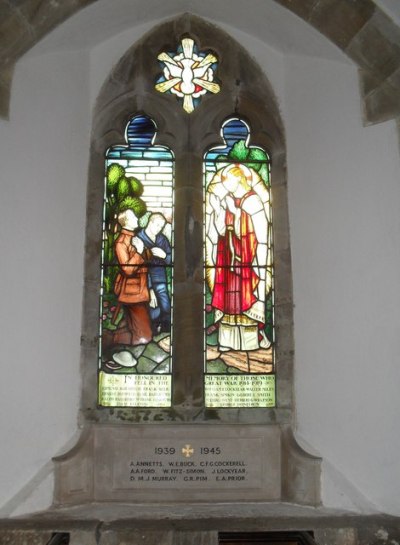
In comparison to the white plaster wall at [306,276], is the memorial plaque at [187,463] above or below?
below

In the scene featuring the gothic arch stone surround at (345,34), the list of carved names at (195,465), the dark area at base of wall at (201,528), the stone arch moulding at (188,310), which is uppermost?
the gothic arch stone surround at (345,34)

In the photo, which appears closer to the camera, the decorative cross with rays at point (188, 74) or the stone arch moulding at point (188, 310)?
the stone arch moulding at point (188, 310)

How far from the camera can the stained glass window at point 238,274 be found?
16.7 ft

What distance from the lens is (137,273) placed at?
5305mm

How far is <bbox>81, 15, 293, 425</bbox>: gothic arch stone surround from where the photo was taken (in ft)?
16.3

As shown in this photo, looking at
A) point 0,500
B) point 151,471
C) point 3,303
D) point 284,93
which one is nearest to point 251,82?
point 284,93

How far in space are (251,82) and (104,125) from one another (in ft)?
3.77

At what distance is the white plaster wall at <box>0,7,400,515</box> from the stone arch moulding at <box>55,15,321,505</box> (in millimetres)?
104

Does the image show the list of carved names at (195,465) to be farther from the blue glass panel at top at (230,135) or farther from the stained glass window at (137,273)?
the blue glass panel at top at (230,135)

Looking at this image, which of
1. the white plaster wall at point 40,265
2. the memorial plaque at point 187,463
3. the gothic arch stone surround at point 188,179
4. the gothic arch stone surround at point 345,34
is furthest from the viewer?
the gothic arch stone surround at point 188,179

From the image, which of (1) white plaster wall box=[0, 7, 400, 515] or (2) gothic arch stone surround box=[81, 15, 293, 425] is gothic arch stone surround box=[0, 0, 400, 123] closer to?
(1) white plaster wall box=[0, 7, 400, 515]

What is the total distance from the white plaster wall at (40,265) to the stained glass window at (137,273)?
228mm

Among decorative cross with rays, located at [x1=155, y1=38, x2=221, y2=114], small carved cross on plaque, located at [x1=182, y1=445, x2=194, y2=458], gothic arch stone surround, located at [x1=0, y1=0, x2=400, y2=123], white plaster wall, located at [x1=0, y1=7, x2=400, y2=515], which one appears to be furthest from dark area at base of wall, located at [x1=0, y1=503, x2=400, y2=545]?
decorative cross with rays, located at [x1=155, y1=38, x2=221, y2=114]

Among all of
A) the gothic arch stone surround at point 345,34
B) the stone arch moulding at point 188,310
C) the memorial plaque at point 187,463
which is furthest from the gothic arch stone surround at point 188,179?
the gothic arch stone surround at point 345,34
